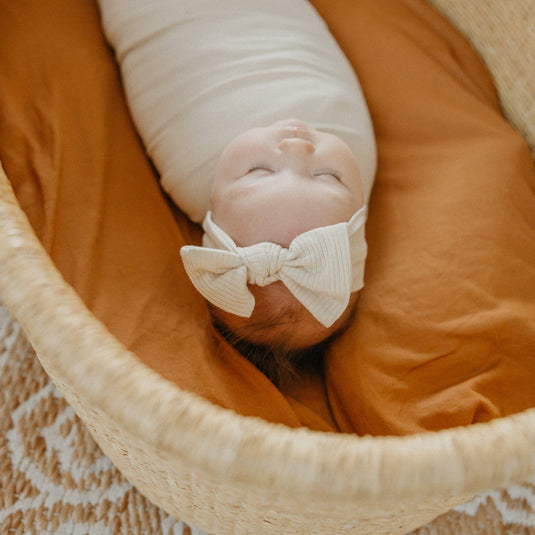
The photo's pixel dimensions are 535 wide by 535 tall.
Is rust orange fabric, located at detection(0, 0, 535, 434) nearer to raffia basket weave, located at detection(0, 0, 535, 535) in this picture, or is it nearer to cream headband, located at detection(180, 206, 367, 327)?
cream headband, located at detection(180, 206, 367, 327)

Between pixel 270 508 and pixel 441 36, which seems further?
pixel 441 36

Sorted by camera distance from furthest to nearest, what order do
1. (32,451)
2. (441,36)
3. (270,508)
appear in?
(441,36), (32,451), (270,508)

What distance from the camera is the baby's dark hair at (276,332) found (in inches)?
27.0

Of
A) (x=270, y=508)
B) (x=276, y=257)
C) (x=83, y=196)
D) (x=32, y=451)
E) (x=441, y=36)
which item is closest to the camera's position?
(x=270, y=508)

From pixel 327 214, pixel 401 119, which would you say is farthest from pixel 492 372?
pixel 401 119

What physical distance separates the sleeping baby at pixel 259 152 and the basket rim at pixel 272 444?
236 mm

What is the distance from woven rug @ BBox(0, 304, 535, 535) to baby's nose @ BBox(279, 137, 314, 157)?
54cm

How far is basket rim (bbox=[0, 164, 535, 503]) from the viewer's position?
0.39 m

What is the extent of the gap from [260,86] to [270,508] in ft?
1.95

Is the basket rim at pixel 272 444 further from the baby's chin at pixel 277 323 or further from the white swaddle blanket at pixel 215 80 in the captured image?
the white swaddle blanket at pixel 215 80

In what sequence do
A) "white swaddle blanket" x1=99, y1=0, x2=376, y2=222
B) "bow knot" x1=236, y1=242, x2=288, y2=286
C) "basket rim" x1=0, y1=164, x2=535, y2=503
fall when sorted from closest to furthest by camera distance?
"basket rim" x1=0, y1=164, x2=535, y2=503 < "bow knot" x1=236, y1=242, x2=288, y2=286 < "white swaddle blanket" x1=99, y1=0, x2=376, y2=222

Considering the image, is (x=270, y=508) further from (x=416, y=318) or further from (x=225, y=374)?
(x=416, y=318)

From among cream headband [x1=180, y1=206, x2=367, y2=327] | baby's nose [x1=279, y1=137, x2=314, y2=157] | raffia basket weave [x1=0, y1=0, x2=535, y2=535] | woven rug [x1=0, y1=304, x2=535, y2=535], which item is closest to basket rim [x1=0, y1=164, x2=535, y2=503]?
raffia basket weave [x1=0, y1=0, x2=535, y2=535]

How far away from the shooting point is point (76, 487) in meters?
0.87
